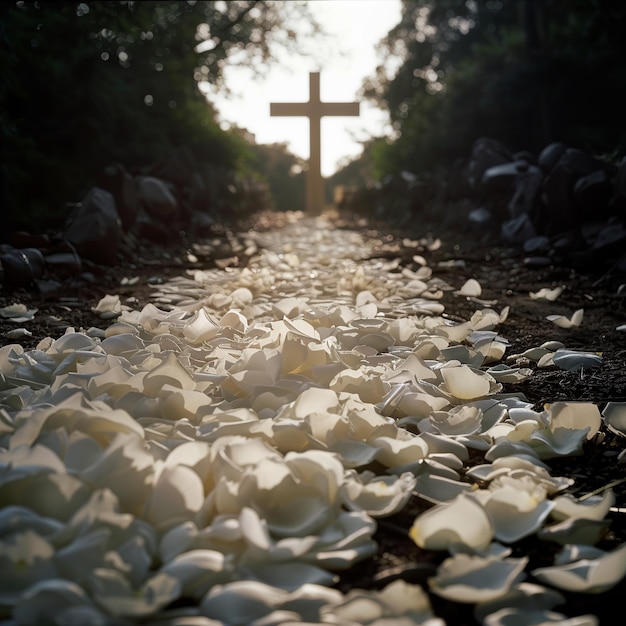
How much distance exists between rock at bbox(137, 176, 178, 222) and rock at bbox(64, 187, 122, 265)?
130cm

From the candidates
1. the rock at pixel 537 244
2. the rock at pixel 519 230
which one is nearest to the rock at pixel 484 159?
the rock at pixel 519 230

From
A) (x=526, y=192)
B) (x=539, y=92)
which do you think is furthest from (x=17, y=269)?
(x=539, y=92)

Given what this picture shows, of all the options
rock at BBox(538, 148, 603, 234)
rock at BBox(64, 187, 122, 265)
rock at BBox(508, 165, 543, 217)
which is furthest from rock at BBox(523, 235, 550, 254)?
rock at BBox(64, 187, 122, 265)

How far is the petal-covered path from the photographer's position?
2.40 ft

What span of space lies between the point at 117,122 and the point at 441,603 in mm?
6577

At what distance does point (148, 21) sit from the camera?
5.14m

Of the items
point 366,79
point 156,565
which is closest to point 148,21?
point 156,565

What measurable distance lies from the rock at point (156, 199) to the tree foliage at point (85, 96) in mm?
495

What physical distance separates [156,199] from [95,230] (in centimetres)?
166

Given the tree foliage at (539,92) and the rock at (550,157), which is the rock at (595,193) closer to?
the rock at (550,157)

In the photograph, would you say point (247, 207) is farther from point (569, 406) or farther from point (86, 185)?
point (569, 406)

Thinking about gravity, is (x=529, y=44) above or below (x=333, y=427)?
above

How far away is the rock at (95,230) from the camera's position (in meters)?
4.00

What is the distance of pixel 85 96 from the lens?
233 inches
